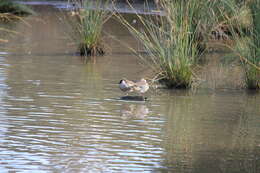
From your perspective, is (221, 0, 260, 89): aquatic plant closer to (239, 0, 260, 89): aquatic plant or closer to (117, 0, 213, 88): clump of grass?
(239, 0, 260, 89): aquatic plant

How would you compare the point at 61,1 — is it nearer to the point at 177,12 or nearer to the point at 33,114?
the point at 177,12

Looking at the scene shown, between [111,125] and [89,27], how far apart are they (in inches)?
253

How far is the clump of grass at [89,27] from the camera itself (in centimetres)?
1423

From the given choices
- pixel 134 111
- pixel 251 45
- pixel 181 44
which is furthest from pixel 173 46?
pixel 134 111

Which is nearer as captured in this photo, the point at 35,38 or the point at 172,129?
the point at 172,129

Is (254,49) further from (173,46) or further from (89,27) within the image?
(89,27)

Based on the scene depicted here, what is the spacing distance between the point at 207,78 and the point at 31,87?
3.35m

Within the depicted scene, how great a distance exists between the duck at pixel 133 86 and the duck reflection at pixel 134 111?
481 millimetres

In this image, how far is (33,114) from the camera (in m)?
8.62

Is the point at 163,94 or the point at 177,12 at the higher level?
the point at 177,12

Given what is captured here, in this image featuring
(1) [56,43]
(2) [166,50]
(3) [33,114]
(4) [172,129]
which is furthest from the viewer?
(1) [56,43]

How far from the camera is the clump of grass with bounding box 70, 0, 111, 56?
1423 centimetres

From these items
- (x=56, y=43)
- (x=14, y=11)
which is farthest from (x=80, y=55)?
(x=14, y=11)

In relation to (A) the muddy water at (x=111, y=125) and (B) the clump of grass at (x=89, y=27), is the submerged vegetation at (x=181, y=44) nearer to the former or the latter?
(A) the muddy water at (x=111, y=125)
